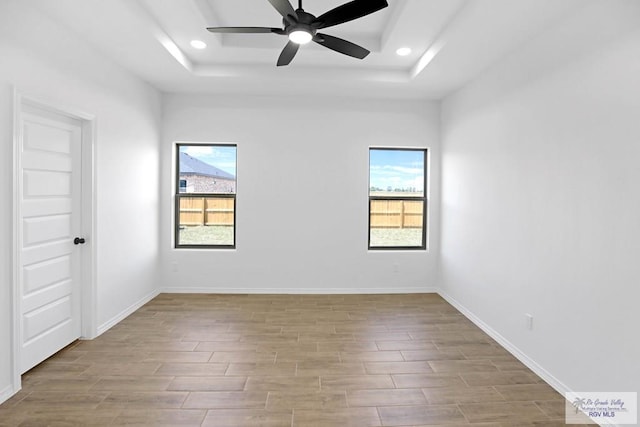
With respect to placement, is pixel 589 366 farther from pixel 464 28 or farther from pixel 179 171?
pixel 179 171

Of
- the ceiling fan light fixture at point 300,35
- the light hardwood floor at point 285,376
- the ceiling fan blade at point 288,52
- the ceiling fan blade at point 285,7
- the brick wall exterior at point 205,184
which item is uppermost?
the ceiling fan blade at point 288,52

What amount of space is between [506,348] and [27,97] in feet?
14.6

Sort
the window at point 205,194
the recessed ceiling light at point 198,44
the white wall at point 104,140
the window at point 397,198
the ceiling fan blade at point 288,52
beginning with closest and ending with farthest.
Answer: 1. the white wall at point 104,140
2. the ceiling fan blade at point 288,52
3. the recessed ceiling light at point 198,44
4. the window at point 205,194
5. the window at point 397,198

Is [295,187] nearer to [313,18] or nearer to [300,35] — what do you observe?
[300,35]

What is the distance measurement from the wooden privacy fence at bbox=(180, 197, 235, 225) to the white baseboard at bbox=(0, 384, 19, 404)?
2.83 meters

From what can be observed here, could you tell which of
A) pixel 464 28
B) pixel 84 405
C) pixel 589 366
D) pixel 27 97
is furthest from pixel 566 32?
pixel 84 405

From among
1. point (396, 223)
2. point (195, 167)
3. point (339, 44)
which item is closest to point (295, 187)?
point (195, 167)

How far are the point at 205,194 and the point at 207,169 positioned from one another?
37 cm

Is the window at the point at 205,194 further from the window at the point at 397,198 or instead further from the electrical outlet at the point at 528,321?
the electrical outlet at the point at 528,321

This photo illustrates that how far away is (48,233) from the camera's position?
9.50ft

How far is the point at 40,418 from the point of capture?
2166mm

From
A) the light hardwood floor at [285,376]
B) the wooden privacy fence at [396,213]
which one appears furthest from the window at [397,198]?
the light hardwood floor at [285,376]

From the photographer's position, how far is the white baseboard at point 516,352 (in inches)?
100

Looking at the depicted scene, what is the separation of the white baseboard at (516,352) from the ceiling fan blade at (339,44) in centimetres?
288
